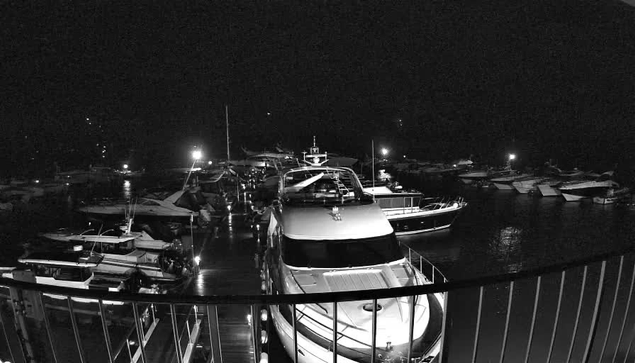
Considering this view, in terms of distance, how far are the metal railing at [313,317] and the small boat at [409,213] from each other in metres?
7.09

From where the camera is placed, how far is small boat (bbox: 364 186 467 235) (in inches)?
811

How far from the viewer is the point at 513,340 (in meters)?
10.5

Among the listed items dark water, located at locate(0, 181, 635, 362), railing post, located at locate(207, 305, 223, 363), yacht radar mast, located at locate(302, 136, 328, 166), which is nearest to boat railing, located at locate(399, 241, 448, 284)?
dark water, located at locate(0, 181, 635, 362)

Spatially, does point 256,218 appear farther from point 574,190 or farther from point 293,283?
point 574,190

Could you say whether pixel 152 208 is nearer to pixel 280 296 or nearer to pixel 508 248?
pixel 508 248

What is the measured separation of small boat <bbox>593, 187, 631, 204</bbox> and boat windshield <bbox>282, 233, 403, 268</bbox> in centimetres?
3363

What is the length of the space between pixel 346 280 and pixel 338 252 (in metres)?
0.68

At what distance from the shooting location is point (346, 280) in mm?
6316

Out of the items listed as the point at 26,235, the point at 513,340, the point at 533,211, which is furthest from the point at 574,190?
the point at 26,235

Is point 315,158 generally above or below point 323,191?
above

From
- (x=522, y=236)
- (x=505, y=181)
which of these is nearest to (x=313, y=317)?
(x=522, y=236)

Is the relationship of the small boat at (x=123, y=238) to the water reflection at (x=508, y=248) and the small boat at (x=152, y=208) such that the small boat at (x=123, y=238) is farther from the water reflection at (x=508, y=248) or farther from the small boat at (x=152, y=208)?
the water reflection at (x=508, y=248)

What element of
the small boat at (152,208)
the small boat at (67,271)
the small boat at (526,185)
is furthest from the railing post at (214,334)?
the small boat at (526,185)

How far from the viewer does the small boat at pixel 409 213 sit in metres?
20.6
